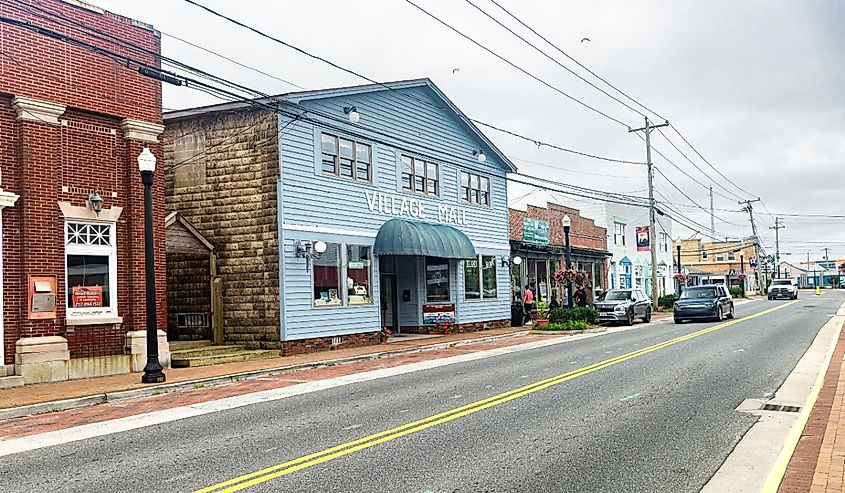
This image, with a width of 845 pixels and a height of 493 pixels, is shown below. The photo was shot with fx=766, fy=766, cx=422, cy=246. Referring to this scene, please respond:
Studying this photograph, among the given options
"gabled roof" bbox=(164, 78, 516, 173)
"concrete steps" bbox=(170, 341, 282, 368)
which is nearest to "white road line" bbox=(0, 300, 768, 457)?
"concrete steps" bbox=(170, 341, 282, 368)

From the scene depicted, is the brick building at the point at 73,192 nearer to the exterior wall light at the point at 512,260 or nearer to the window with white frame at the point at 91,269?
the window with white frame at the point at 91,269

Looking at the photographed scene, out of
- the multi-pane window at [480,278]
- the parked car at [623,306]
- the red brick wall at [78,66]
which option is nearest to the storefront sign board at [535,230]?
the parked car at [623,306]

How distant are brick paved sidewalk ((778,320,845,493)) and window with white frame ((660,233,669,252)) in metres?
51.9

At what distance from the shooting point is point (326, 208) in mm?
22109

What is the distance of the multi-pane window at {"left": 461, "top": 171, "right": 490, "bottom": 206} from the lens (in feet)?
97.2

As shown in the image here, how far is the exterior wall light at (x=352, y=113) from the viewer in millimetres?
22531

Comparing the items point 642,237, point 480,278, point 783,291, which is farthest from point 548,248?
point 783,291

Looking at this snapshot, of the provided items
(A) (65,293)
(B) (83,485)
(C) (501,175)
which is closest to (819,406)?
(B) (83,485)

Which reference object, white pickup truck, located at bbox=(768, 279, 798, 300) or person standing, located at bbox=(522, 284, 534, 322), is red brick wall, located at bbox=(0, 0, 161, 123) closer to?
person standing, located at bbox=(522, 284, 534, 322)

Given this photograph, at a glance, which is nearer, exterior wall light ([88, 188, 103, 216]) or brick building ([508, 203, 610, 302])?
exterior wall light ([88, 188, 103, 216])

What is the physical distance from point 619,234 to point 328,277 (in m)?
35.0

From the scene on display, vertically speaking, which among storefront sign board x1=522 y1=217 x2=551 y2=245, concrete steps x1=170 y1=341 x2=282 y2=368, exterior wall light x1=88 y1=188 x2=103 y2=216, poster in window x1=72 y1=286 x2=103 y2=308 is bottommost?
concrete steps x1=170 y1=341 x2=282 y2=368

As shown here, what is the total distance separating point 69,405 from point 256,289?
8416mm

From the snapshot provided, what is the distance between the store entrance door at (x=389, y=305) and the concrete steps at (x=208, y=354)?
24.8 ft
